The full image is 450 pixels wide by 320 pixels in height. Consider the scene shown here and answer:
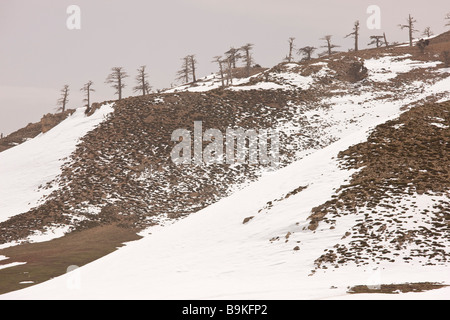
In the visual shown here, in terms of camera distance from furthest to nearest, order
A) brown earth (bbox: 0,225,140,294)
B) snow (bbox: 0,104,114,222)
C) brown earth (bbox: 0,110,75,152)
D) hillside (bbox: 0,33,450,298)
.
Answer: brown earth (bbox: 0,110,75,152)
snow (bbox: 0,104,114,222)
brown earth (bbox: 0,225,140,294)
hillside (bbox: 0,33,450,298)

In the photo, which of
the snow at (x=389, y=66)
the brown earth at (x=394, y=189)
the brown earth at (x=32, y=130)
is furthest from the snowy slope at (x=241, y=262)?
the snow at (x=389, y=66)

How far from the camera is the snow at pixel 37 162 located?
1252 inches

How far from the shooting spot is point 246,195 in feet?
82.8

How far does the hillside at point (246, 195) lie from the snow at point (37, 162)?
192 millimetres

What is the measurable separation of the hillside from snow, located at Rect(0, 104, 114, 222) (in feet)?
0.63

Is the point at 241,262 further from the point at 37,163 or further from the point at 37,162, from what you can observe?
the point at 37,162

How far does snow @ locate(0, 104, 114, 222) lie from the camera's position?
104ft

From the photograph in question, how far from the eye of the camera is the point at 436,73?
56.8m

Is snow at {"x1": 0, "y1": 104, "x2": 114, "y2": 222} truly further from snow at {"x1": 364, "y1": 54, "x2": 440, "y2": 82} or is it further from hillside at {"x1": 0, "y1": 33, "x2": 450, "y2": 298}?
snow at {"x1": 364, "y1": 54, "x2": 440, "y2": 82}

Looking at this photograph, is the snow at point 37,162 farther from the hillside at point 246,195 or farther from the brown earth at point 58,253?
the brown earth at point 58,253

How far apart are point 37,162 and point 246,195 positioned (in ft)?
81.5

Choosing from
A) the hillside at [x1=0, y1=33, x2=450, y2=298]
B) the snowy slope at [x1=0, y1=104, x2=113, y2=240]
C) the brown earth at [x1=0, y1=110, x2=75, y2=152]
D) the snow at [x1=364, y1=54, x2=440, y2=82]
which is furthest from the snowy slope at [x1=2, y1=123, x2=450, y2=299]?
the snow at [x1=364, y1=54, x2=440, y2=82]

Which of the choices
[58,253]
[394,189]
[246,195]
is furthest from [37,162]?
[394,189]
